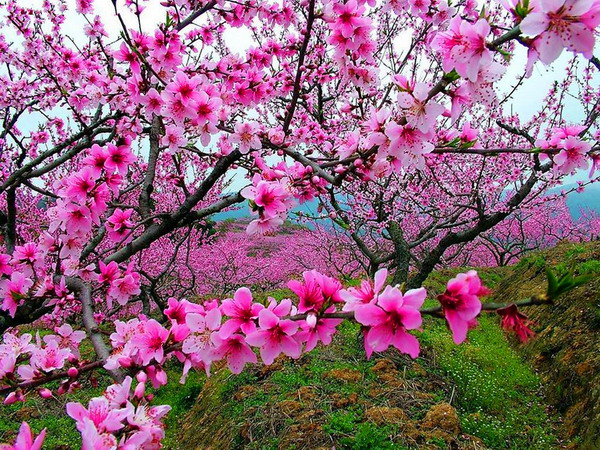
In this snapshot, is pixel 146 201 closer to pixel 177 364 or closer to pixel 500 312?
pixel 500 312

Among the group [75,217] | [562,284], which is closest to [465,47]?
[562,284]

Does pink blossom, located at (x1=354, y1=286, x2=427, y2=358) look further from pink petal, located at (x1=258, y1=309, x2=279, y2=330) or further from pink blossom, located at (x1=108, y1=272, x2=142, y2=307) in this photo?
pink blossom, located at (x1=108, y1=272, x2=142, y2=307)

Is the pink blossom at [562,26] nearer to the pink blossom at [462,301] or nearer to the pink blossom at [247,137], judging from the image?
the pink blossom at [462,301]

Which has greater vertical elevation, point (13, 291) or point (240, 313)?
point (13, 291)

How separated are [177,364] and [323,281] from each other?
20.7ft

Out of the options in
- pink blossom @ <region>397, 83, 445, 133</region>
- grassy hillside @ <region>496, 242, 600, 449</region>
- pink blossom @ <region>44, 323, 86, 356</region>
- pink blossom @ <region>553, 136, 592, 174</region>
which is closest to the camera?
pink blossom @ <region>397, 83, 445, 133</region>

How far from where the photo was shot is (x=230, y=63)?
3010 millimetres

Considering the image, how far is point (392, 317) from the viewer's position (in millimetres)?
1018

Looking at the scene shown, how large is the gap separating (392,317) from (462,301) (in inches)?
7.0

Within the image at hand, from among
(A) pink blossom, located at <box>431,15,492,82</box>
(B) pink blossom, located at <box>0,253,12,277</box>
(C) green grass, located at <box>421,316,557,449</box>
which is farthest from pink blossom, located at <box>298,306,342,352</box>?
(C) green grass, located at <box>421,316,557,449</box>

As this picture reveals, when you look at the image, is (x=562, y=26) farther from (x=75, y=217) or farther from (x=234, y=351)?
(x=75, y=217)

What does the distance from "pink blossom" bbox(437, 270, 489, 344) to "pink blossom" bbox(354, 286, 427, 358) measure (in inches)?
2.5

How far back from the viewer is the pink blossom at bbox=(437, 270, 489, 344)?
0.92 m

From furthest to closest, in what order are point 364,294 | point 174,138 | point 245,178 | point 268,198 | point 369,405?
point 245,178
point 369,405
point 174,138
point 268,198
point 364,294
